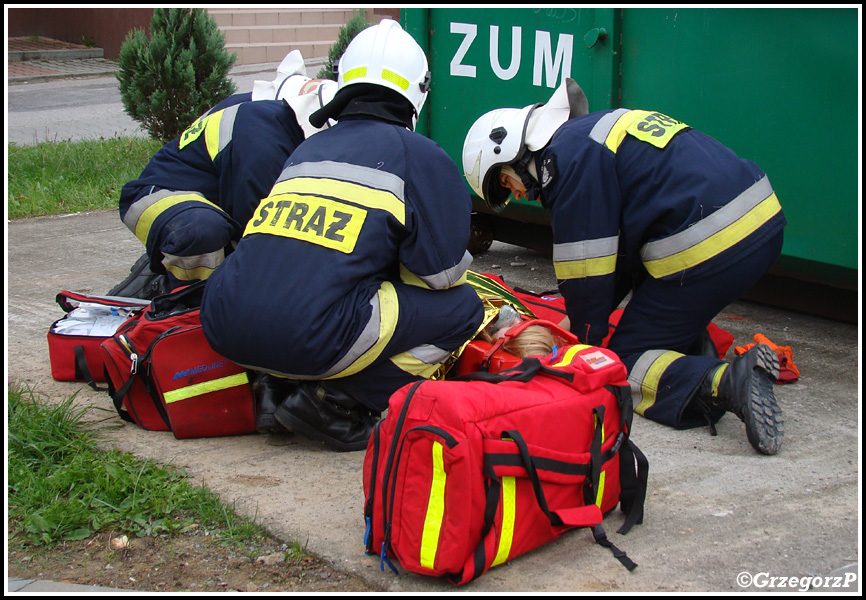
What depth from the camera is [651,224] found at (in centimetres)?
348

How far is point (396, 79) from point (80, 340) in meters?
1.69

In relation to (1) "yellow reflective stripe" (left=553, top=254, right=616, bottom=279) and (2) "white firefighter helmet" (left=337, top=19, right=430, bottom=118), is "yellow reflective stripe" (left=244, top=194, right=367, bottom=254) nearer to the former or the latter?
(2) "white firefighter helmet" (left=337, top=19, right=430, bottom=118)

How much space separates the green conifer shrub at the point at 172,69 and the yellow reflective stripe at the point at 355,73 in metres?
6.13

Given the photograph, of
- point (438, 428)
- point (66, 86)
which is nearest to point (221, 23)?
point (66, 86)

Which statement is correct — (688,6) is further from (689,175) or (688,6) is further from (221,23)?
(221,23)

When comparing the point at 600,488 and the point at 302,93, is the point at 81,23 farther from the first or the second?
the point at 600,488

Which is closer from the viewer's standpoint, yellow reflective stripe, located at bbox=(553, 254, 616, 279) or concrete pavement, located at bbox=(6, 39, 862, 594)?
concrete pavement, located at bbox=(6, 39, 862, 594)

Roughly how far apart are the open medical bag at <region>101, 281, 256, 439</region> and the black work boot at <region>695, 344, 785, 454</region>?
1673 mm

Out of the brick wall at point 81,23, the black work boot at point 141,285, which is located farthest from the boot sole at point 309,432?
the brick wall at point 81,23

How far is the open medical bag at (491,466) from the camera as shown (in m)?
2.22

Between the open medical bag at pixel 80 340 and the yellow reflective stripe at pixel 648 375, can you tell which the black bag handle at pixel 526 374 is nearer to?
the yellow reflective stripe at pixel 648 375

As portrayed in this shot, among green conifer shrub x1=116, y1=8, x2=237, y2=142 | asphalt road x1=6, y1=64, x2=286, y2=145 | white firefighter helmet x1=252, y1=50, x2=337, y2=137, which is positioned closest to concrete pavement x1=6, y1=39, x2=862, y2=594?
white firefighter helmet x1=252, y1=50, x2=337, y2=137

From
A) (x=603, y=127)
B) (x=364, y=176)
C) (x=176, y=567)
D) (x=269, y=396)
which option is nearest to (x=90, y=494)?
(x=176, y=567)

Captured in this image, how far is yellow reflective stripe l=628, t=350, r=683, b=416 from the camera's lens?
136 inches
